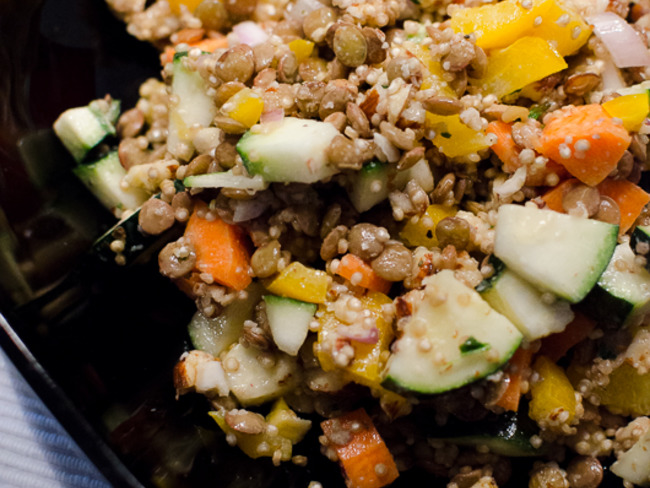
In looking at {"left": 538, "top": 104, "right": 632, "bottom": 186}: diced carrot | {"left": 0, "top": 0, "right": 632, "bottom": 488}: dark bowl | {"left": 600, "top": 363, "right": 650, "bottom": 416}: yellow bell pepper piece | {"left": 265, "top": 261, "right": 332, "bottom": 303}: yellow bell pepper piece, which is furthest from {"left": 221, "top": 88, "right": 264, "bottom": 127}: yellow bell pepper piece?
{"left": 600, "top": 363, "right": 650, "bottom": 416}: yellow bell pepper piece

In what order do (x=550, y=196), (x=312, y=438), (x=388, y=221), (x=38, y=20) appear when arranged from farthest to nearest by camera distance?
(x=38, y=20) → (x=312, y=438) → (x=388, y=221) → (x=550, y=196)

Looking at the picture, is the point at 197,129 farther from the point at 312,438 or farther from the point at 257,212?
the point at 312,438

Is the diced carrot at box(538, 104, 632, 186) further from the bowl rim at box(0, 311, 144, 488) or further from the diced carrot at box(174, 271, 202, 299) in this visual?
the bowl rim at box(0, 311, 144, 488)

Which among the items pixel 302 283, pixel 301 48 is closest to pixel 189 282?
pixel 302 283

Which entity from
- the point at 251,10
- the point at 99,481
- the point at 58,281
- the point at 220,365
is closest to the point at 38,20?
the point at 251,10

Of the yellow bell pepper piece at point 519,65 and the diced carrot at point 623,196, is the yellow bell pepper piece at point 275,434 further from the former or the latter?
the yellow bell pepper piece at point 519,65

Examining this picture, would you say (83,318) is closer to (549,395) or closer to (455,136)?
(455,136)
